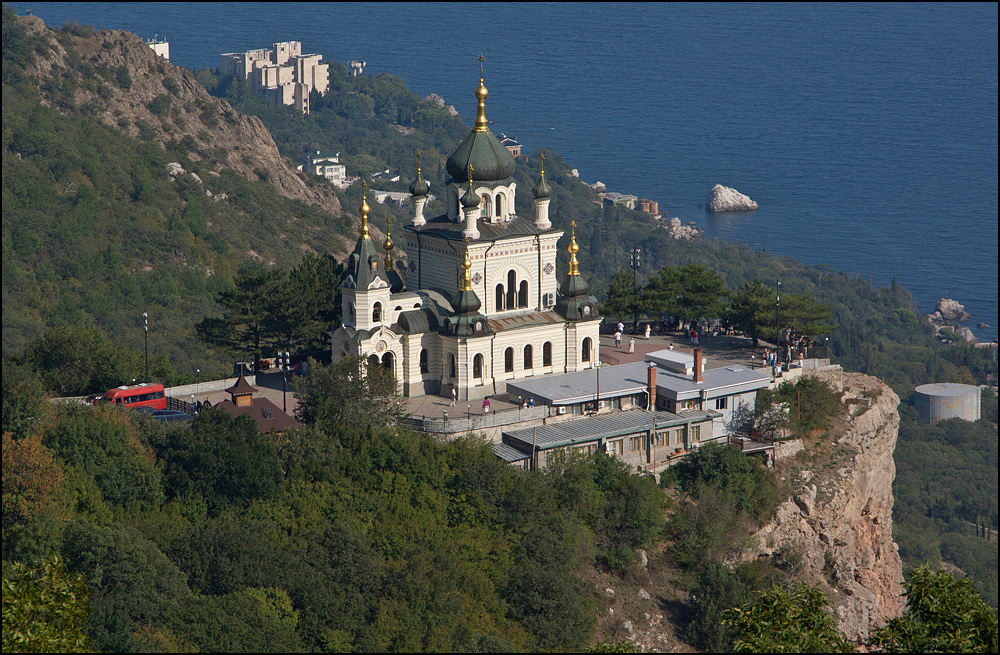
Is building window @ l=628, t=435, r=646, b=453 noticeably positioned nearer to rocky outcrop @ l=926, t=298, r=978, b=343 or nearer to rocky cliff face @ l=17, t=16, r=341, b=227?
rocky cliff face @ l=17, t=16, r=341, b=227

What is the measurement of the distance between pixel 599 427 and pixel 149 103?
7545 centimetres

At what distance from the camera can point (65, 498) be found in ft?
141

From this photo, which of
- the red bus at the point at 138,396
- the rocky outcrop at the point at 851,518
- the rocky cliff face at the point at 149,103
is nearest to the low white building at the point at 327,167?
the rocky cliff face at the point at 149,103

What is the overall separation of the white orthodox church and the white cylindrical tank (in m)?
72.1

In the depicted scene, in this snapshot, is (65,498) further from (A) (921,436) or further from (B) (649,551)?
(A) (921,436)

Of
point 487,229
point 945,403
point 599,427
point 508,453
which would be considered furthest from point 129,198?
point 945,403

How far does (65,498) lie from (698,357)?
22.5m

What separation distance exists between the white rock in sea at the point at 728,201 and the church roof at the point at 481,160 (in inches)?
5508

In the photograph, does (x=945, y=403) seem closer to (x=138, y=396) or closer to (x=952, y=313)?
(x=952, y=313)

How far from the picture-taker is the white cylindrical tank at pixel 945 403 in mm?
120000

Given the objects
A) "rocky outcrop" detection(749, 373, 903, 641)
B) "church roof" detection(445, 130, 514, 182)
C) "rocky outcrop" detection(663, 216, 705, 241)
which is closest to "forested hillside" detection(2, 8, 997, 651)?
"rocky outcrop" detection(749, 373, 903, 641)

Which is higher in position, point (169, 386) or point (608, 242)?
point (608, 242)

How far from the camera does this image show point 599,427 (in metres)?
50.3

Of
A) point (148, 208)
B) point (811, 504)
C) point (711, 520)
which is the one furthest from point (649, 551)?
point (148, 208)
